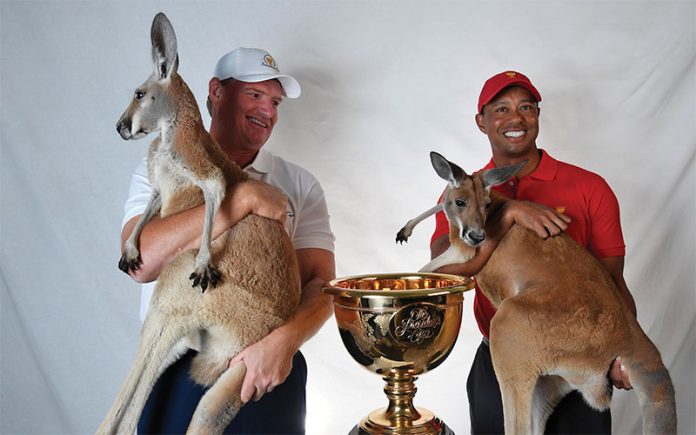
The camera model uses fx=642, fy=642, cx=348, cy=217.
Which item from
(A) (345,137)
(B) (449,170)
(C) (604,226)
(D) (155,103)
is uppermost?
(A) (345,137)

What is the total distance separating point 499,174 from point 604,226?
1.80 feet

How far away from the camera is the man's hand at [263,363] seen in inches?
67.5

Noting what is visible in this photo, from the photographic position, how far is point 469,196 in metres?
1.85

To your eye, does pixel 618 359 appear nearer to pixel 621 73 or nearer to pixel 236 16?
pixel 621 73

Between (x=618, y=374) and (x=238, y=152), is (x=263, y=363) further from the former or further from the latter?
(x=618, y=374)

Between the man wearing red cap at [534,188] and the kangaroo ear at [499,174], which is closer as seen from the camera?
the kangaroo ear at [499,174]

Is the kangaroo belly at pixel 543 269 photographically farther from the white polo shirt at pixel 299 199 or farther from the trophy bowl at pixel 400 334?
the white polo shirt at pixel 299 199

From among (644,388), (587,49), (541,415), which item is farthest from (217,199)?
(587,49)

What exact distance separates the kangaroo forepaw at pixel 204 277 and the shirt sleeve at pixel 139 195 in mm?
365

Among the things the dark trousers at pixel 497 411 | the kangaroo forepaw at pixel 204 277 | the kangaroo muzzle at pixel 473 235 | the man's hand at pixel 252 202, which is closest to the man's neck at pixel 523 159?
the kangaroo muzzle at pixel 473 235

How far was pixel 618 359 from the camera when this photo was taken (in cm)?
180

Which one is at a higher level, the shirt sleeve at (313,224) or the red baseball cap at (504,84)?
the red baseball cap at (504,84)

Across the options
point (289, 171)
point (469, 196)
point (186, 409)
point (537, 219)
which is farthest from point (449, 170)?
point (186, 409)

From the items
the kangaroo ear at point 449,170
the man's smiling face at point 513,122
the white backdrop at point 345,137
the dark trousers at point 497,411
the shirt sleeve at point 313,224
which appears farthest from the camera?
the white backdrop at point 345,137
